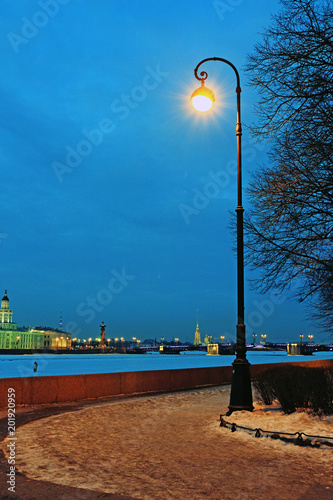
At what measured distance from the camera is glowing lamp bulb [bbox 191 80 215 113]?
1044 cm

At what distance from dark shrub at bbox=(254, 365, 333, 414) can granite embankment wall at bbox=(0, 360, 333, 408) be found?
170cm

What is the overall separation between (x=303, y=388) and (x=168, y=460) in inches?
140

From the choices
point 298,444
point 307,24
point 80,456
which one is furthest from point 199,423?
point 307,24

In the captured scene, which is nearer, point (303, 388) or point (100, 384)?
point (303, 388)

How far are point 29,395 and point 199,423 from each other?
5.32m

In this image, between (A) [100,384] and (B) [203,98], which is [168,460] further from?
(A) [100,384]

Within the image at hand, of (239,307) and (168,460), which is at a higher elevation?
(239,307)

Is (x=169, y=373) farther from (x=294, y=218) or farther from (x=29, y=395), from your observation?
(x=294, y=218)

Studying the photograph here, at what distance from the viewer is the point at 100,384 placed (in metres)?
14.3

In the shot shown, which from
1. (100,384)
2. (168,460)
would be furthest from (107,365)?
(168,460)

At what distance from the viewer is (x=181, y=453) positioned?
→ 265 inches

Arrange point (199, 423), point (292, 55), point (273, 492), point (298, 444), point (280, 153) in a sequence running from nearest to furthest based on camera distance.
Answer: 1. point (273, 492)
2. point (298, 444)
3. point (292, 55)
4. point (199, 423)
5. point (280, 153)

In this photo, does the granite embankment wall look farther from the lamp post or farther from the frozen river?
the frozen river

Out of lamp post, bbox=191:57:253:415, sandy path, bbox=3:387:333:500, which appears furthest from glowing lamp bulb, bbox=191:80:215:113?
sandy path, bbox=3:387:333:500
